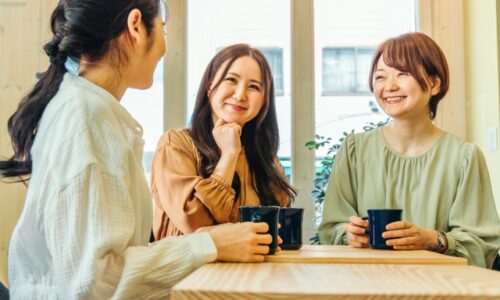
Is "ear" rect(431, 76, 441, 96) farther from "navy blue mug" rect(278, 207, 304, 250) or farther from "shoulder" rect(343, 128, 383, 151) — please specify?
"navy blue mug" rect(278, 207, 304, 250)

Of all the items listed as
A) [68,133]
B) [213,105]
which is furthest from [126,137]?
[213,105]

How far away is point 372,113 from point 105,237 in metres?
2.37

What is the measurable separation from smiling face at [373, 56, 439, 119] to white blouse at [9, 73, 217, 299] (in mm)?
853

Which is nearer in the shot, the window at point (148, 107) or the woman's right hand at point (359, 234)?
the woman's right hand at point (359, 234)

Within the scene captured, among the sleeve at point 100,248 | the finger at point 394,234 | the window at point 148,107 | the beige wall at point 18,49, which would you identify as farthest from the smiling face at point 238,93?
the beige wall at point 18,49

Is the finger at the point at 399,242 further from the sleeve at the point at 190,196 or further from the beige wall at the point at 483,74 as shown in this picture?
the beige wall at the point at 483,74

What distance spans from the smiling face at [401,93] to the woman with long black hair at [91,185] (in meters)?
0.73

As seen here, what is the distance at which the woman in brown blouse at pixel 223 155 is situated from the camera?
1458 millimetres

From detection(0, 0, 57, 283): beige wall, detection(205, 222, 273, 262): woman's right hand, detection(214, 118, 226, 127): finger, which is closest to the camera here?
detection(205, 222, 273, 262): woman's right hand

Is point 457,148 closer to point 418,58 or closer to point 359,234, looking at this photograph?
point 418,58

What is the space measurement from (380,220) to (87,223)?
0.68m

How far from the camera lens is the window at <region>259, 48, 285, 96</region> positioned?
3072 millimetres

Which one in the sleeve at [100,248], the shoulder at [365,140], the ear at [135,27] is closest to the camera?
the sleeve at [100,248]

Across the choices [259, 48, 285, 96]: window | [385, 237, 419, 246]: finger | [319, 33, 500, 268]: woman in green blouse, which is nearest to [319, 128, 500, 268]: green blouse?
[319, 33, 500, 268]: woman in green blouse
